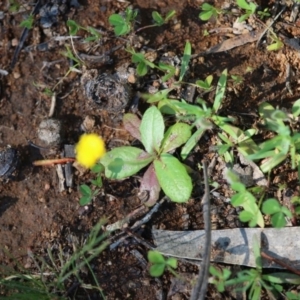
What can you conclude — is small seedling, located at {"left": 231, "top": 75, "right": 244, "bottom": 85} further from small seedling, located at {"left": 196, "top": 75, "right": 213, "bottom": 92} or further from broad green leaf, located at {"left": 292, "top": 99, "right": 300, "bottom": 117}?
broad green leaf, located at {"left": 292, "top": 99, "right": 300, "bottom": 117}

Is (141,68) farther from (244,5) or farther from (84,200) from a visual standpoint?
(84,200)

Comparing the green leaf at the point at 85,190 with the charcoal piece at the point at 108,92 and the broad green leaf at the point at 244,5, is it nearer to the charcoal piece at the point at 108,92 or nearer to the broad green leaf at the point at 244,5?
the charcoal piece at the point at 108,92

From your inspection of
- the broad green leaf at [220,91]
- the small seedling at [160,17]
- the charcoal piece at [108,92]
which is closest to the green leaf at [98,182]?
the charcoal piece at [108,92]

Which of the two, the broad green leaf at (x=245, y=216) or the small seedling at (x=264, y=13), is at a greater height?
the small seedling at (x=264, y=13)

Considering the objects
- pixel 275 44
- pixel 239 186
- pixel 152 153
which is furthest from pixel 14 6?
pixel 239 186

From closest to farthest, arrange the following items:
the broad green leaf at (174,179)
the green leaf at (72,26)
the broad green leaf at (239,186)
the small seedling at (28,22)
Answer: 1. the broad green leaf at (239,186)
2. the broad green leaf at (174,179)
3. the green leaf at (72,26)
4. the small seedling at (28,22)

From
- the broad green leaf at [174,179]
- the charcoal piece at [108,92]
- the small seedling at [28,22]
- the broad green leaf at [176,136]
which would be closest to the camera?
the broad green leaf at [174,179]

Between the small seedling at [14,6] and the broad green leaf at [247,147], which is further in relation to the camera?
the small seedling at [14,6]

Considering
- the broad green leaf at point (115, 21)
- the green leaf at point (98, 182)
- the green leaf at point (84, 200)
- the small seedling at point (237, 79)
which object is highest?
the broad green leaf at point (115, 21)
